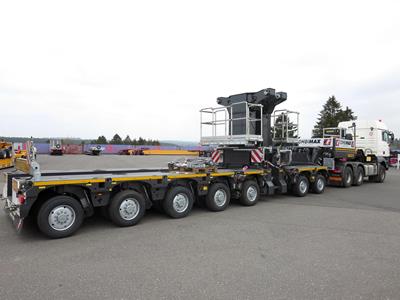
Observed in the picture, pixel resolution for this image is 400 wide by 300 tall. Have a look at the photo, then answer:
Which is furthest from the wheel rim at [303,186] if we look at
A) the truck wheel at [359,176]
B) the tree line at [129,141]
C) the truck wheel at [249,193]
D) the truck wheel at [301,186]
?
the tree line at [129,141]

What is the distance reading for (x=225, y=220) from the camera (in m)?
6.45

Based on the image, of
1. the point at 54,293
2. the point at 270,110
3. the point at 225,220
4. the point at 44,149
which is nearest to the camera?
the point at 54,293

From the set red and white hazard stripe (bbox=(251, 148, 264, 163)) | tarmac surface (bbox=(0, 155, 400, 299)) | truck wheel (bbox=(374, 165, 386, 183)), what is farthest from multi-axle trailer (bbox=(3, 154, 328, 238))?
truck wheel (bbox=(374, 165, 386, 183))

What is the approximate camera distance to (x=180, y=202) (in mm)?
6641

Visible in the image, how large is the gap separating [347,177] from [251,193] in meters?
7.28

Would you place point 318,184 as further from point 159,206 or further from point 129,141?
point 129,141

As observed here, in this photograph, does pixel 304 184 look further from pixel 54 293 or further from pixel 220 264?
pixel 54 293

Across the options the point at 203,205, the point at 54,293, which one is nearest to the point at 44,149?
the point at 203,205

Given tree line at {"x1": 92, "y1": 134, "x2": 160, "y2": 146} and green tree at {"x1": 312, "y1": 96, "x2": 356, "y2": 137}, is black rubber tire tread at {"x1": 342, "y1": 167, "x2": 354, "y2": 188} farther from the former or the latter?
tree line at {"x1": 92, "y1": 134, "x2": 160, "y2": 146}

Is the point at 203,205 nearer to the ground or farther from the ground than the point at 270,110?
nearer to the ground

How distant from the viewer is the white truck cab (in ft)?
48.6

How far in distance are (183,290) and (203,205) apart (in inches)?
181

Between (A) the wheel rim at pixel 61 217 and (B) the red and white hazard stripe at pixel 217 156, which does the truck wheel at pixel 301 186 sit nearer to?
(B) the red and white hazard stripe at pixel 217 156

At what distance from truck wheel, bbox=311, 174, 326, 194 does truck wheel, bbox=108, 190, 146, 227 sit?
24.8 feet
